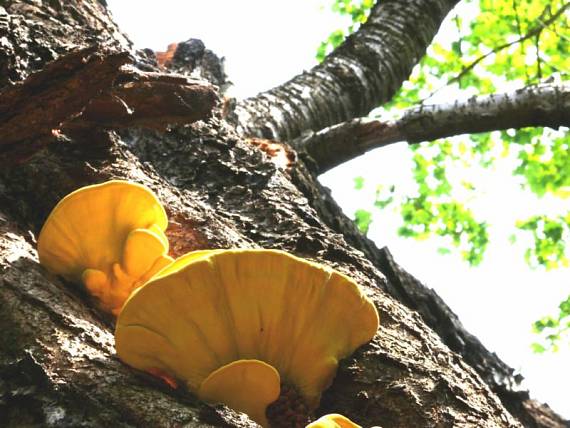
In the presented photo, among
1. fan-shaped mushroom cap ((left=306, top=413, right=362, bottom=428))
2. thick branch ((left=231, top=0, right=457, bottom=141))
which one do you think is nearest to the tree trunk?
fan-shaped mushroom cap ((left=306, top=413, right=362, bottom=428))

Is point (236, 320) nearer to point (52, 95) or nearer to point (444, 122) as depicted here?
point (52, 95)

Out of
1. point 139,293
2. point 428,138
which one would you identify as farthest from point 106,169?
point 428,138

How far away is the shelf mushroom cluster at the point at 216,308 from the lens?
1.45m

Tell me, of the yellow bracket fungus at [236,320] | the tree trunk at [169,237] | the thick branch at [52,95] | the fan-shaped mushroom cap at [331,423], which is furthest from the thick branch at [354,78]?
the fan-shaped mushroom cap at [331,423]

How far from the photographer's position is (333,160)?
4598 millimetres

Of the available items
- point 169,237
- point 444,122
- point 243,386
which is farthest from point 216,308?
point 444,122

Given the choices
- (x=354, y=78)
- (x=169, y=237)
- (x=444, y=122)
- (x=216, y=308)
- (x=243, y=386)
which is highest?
(x=354, y=78)

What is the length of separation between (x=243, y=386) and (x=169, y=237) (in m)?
0.87

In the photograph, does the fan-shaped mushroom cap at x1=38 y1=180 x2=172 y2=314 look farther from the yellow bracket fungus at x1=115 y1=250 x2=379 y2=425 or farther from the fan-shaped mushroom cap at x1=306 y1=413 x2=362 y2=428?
the fan-shaped mushroom cap at x1=306 y1=413 x2=362 y2=428

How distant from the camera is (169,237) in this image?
2221 millimetres

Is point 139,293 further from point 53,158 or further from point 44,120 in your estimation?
point 53,158

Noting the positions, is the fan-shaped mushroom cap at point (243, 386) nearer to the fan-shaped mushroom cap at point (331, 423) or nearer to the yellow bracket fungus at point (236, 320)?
the yellow bracket fungus at point (236, 320)

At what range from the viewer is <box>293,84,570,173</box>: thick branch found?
4.48m

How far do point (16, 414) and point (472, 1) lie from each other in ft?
29.2
